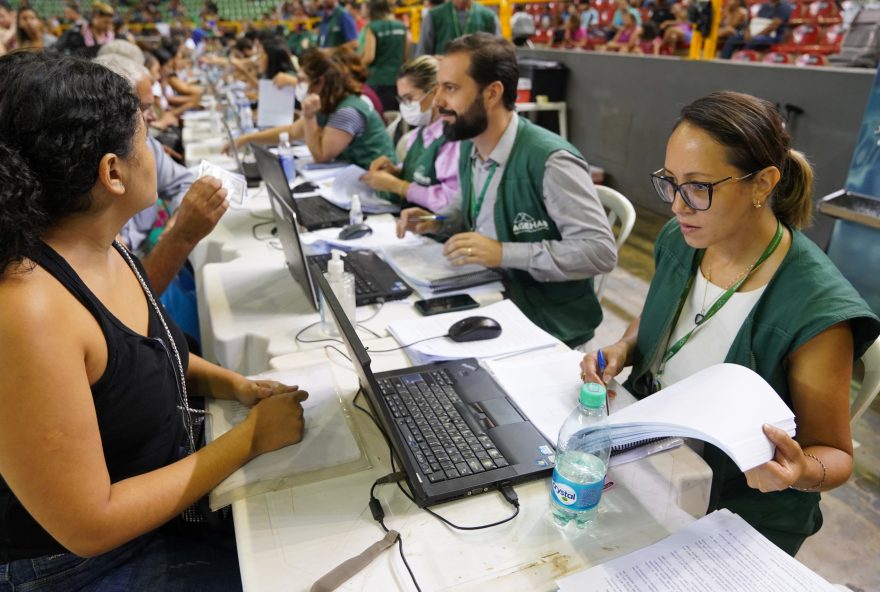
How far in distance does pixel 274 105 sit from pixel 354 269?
2.94m

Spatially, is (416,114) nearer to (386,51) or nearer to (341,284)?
(341,284)

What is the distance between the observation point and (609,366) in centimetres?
126

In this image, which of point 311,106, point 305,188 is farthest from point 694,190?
point 311,106

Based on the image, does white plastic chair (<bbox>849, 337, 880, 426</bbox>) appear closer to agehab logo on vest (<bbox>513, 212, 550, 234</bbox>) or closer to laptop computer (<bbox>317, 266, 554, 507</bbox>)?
laptop computer (<bbox>317, 266, 554, 507</bbox>)

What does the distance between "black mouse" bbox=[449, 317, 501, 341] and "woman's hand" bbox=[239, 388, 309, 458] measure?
1.38 feet

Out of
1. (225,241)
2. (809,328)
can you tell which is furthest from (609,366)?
(225,241)

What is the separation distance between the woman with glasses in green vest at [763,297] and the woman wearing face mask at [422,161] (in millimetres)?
1323

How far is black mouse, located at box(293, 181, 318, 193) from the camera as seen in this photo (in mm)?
2680

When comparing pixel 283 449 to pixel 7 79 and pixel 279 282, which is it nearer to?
pixel 7 79

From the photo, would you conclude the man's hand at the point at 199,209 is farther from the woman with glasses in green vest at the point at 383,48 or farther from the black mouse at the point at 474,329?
the woman with glasses in green vest at the point at 383,48

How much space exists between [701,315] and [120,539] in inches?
44.9

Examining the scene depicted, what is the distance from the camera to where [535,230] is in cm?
188

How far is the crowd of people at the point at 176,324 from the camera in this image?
76 centimetres

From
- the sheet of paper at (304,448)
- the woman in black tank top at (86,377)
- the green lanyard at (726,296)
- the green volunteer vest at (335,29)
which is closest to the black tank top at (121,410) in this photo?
the woman in black tank top at (86,377)
